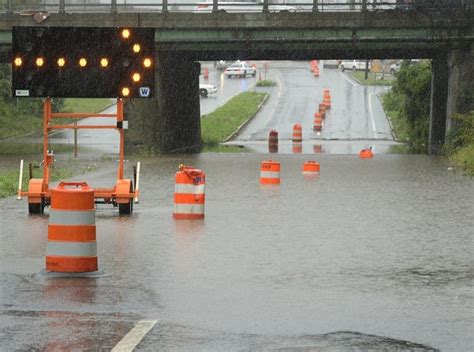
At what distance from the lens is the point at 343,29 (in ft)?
149

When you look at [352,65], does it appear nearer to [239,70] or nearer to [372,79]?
[239,70]

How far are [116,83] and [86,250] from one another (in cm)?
780

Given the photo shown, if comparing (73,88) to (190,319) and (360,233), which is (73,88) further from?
(190,319)

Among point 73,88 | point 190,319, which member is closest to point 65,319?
point 190,319

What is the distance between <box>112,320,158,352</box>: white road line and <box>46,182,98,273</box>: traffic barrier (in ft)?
9.66

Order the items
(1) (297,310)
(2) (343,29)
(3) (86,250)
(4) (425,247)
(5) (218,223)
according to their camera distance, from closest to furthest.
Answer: (1) (297,310), (3) (86,250), (4) (425,247), (5) (218,223), (2) (343,29)

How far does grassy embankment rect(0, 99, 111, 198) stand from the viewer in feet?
97.1

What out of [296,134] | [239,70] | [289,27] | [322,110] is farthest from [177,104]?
[239,70]

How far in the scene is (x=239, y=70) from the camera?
114250mm

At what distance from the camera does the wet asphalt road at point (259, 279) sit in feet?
33.9

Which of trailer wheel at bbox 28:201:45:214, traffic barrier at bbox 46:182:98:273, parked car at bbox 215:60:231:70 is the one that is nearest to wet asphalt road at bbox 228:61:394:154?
parked car at bbox 215:60:231:70

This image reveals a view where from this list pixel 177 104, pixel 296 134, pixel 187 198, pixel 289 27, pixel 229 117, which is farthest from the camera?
pixel 229 117

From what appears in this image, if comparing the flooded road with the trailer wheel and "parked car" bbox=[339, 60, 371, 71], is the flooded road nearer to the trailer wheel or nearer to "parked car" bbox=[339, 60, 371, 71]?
the trailer wheel

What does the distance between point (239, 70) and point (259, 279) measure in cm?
10109
